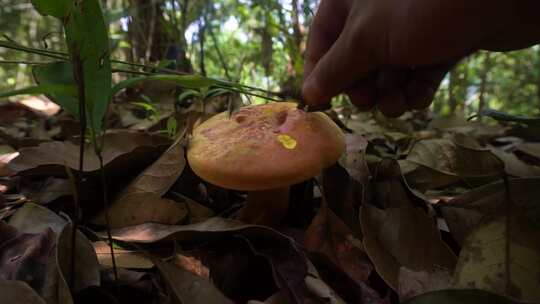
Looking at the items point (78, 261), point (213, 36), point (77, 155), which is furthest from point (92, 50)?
point (213, 36)

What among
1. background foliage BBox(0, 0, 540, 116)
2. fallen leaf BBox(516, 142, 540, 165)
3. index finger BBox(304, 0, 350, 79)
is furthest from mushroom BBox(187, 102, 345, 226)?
fallen leaf BBox(516, 142, 540, 165)

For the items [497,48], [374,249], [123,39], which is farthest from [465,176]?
[123,39]

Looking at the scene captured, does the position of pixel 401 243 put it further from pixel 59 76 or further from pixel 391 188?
pixel 59 76

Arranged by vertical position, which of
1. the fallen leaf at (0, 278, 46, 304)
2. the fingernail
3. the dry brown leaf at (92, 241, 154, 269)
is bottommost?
the dry brown leaf at (92, 241, 154, 269)

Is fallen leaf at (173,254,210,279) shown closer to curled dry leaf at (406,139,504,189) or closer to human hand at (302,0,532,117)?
human hand at (302,0,532,117)

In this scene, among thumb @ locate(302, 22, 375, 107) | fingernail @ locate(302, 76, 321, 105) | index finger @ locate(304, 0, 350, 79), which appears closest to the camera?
thumb @ locate(302, 22, 375, 107)

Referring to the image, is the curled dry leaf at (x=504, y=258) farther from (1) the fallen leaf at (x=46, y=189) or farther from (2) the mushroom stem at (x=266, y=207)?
(1) the fallen leaf at (x=46, y=189)
